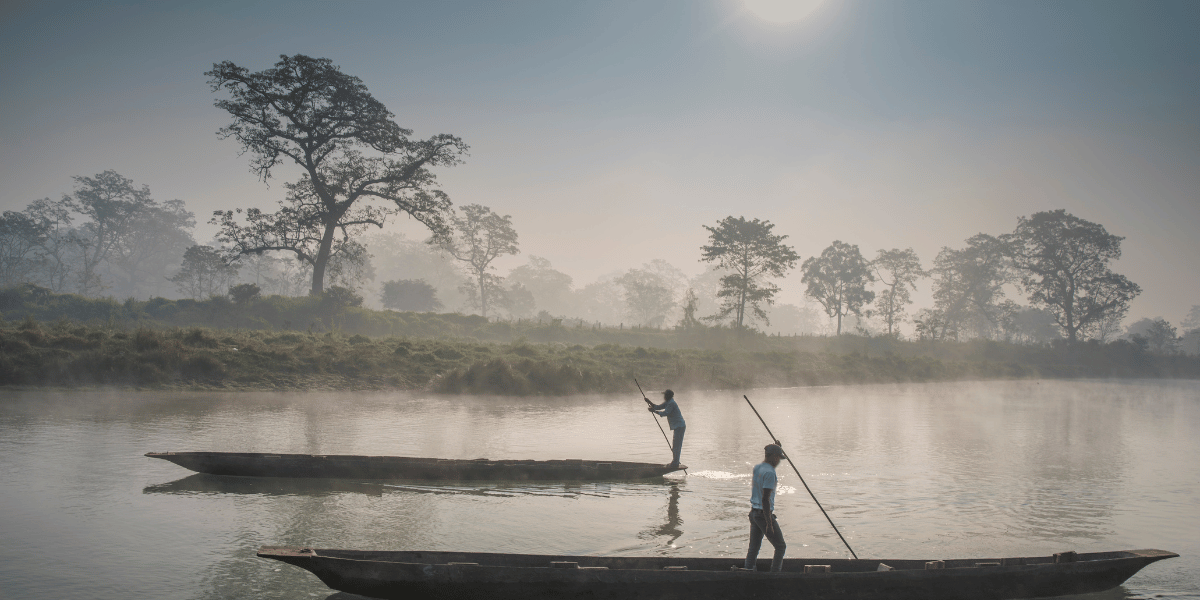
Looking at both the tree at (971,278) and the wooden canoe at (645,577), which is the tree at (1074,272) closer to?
the tree at (971,278)

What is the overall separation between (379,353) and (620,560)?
83.5 feet

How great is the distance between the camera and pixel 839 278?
85875 mm

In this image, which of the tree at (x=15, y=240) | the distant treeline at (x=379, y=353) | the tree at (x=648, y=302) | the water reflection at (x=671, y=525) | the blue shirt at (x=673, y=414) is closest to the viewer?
the water reflection at (x=671, y=525)

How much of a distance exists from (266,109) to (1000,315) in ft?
292

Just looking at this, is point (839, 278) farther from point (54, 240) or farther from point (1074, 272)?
point (54, 240)

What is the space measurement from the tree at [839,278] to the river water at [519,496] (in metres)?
63.3

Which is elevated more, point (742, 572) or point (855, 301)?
point (855, 301)

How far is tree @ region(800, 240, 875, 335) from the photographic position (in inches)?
3344

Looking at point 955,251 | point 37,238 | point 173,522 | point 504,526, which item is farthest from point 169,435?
point 955,251

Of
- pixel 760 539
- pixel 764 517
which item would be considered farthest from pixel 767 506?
pixel 760 539

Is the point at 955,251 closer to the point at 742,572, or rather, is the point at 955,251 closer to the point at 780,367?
the point at 780,367

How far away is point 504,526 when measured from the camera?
10406 mm

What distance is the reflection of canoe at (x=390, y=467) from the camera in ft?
40.6

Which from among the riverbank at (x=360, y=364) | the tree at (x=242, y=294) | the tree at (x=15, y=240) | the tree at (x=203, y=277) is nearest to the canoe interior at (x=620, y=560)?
the riverbank at (x=360, y=364)
